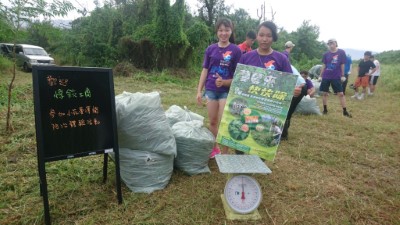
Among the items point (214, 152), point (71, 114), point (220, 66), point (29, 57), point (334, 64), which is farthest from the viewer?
point (29, 57)

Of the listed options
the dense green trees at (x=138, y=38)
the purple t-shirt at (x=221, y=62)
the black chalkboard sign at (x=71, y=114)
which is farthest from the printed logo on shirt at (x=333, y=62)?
the dense green trees at (x=138, y=38)

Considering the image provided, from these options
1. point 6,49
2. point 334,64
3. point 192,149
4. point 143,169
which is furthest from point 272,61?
point 6,49

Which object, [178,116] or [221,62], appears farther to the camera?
[178,116]

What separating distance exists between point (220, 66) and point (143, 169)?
4.24ft

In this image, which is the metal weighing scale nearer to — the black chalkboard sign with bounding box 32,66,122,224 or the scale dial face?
the scale dial face

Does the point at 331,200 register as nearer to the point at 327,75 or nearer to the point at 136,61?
the point at 327,75

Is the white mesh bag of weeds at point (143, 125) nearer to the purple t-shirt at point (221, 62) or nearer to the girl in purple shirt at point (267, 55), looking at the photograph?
the purple t-shirt at point (221, 62)

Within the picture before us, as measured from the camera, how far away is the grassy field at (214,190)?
2352mm

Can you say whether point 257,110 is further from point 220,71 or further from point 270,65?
point 220,71

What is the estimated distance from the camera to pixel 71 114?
2.18 metres

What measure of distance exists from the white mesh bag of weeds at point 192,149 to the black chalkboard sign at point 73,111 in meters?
0.81

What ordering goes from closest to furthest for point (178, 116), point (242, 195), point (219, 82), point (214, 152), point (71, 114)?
point (71, 114), point (242, 195), point (219, 82), point (214, 152), point (178, 116)

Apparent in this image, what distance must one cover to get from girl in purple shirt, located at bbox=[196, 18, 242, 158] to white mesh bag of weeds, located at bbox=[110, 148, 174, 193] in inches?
32.3

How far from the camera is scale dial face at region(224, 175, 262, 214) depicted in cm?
235
